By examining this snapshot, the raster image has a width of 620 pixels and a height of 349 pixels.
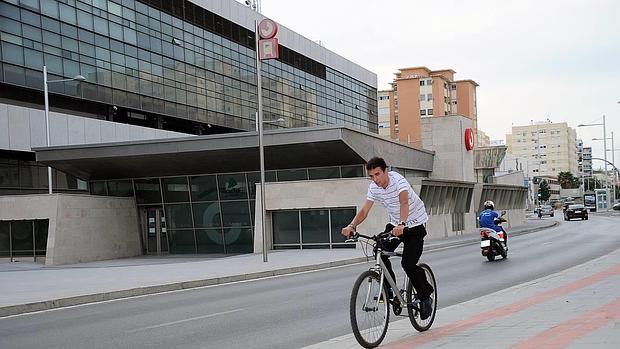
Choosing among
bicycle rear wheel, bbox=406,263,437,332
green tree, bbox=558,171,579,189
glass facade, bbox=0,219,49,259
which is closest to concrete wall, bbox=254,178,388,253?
glass facade, bbox=0,219,49,259

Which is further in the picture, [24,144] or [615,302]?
[24,144]

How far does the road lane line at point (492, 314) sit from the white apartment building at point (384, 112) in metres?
108

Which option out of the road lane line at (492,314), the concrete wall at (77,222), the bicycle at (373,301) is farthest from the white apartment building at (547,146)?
the bicycle at (373,301)

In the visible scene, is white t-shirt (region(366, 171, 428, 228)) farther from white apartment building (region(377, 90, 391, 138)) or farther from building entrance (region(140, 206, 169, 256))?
white apartment building (region(377, 90, 391, 138))

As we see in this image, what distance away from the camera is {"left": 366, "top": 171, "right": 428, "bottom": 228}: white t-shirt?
278 inches

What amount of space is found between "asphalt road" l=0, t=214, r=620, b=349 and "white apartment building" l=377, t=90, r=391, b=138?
339 feet

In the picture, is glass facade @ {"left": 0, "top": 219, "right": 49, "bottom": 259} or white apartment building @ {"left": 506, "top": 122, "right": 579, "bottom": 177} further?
white apartment building @ {"left": 506, "top": 122, "right": 579, "bottom": 177}

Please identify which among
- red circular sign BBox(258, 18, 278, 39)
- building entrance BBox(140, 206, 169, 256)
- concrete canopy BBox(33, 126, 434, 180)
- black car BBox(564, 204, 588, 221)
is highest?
red circular sign BBox(258, 18, 278, 39)

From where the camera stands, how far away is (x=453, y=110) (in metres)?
121

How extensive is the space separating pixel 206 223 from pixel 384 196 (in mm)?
30497

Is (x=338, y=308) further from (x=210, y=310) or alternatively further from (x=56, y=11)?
(x=56, y=11)

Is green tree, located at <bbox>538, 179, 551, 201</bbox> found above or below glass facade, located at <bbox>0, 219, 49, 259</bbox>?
below

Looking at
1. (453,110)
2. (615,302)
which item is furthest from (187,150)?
(453,110)

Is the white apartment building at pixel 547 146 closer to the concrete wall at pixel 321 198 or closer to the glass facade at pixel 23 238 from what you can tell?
the concrete wall at pixel 321 198
